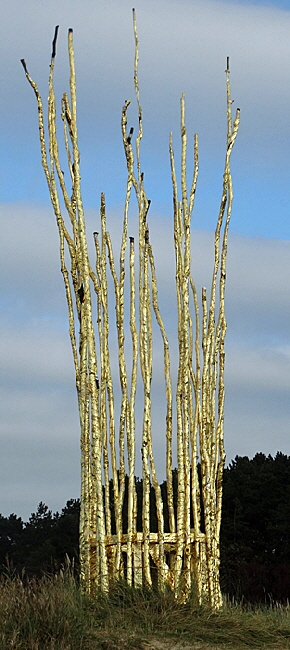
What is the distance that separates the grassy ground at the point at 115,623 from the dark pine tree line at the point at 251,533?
464 centimetres

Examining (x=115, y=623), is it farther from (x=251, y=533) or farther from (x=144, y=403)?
(x=251, y=533)

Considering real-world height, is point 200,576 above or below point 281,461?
below

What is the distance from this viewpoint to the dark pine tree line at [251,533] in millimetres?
10281

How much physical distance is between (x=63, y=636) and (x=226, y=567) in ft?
22.1

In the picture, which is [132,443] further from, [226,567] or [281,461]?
[281,461]

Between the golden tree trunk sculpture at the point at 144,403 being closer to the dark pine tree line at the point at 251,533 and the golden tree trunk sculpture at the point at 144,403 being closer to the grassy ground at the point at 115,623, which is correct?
the grassy ground at the point at 115,623

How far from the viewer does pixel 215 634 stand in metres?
4.82

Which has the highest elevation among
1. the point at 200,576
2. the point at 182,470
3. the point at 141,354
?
the point at 141,354

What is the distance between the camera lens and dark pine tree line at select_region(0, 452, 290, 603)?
1028 cm

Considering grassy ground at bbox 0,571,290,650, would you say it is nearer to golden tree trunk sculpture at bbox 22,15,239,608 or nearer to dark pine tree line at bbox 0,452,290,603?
golden tree trunk sculpture at bbox 22,15,239,608

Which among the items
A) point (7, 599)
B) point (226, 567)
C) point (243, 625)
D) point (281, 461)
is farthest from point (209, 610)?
point (281, 461)

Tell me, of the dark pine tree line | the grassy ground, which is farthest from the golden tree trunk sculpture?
the dark pine tree line

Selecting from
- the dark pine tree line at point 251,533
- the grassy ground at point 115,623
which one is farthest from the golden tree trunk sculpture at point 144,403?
the dark pine tree line at point 251,533

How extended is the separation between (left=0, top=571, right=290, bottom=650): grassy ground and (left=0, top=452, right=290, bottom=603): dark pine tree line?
464 centimetres
